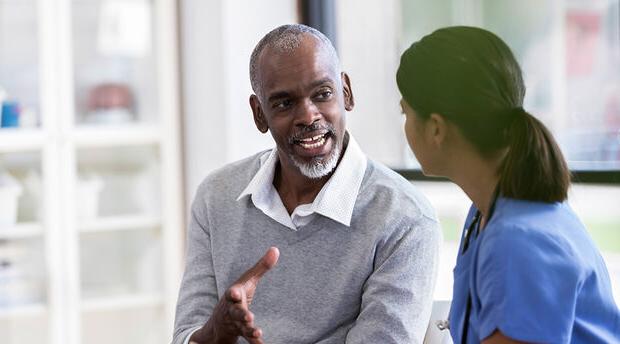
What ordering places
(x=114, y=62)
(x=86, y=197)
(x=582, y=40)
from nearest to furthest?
1. (x=582, y=40)
2. (x=86, y=197)
3. (x=114, y=62)

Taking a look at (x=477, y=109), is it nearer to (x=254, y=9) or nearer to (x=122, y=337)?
(x=254, y=9)

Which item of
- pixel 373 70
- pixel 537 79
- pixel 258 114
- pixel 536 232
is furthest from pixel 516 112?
pixel 373 70

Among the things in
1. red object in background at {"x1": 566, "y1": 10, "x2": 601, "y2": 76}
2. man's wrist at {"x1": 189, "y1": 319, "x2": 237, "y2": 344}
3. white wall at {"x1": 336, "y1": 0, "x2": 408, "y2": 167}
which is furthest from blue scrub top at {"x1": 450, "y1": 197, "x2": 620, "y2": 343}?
white wall at {"x1": 336, "y1": 0, "x2": 408, "y2": 167}

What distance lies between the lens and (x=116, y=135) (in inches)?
136

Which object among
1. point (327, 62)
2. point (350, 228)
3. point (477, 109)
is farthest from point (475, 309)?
point (327, 62)

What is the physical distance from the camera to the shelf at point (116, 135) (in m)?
3.38

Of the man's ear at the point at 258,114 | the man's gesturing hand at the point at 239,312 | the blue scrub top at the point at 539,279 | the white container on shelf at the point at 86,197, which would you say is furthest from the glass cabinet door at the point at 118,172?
the blue scrub top at the point at 539,279

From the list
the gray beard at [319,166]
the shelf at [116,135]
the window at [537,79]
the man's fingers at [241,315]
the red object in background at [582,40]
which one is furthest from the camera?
the shelf at [116,135]

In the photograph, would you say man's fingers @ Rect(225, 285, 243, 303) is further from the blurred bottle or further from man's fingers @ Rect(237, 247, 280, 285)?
the blurred bottle

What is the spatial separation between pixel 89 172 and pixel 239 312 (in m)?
2.16

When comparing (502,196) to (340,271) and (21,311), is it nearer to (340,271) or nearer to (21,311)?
(340,271)

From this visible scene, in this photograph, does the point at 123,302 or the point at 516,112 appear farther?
the point at 123,302

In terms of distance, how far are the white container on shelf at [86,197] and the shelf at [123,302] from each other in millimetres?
310

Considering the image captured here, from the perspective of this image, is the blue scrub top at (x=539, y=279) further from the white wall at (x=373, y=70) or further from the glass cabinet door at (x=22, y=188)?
the glass cabinet door at (x=22, y=188)
